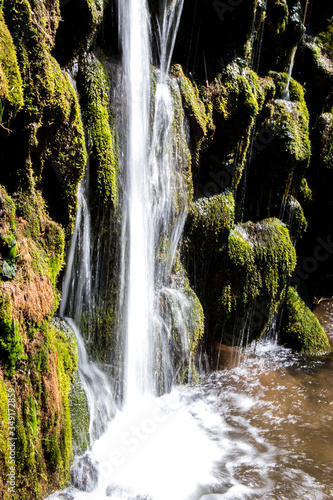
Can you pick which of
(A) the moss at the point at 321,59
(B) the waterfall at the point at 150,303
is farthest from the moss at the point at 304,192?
(B) the waterfall at the point at 150,303

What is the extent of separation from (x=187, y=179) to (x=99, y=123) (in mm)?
1664

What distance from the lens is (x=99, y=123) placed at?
393 centimetres

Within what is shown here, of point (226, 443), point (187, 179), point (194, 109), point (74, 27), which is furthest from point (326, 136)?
point (226, 443)

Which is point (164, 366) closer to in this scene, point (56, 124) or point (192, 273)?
point (192, 273)

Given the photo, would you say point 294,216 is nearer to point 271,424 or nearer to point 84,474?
→ point 271,424

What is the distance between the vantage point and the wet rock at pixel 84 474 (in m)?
3.42

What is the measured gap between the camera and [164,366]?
5117mm

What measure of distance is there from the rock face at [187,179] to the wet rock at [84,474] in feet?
0.07

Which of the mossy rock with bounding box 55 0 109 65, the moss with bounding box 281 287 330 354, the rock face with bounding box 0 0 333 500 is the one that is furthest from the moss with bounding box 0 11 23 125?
the moss with bounding box 281 287 330 354

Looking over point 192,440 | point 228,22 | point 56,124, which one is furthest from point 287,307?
point 56,124

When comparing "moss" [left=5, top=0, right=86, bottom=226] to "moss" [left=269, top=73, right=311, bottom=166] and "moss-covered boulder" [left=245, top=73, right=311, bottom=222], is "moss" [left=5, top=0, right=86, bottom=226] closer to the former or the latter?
"moss-covered boulder" [left=245, top=73, right=311, bottom=222]

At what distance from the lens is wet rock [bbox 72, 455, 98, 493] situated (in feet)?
11.2

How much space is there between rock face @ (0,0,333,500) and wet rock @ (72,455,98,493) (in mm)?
21

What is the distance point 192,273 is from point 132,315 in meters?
1.51
